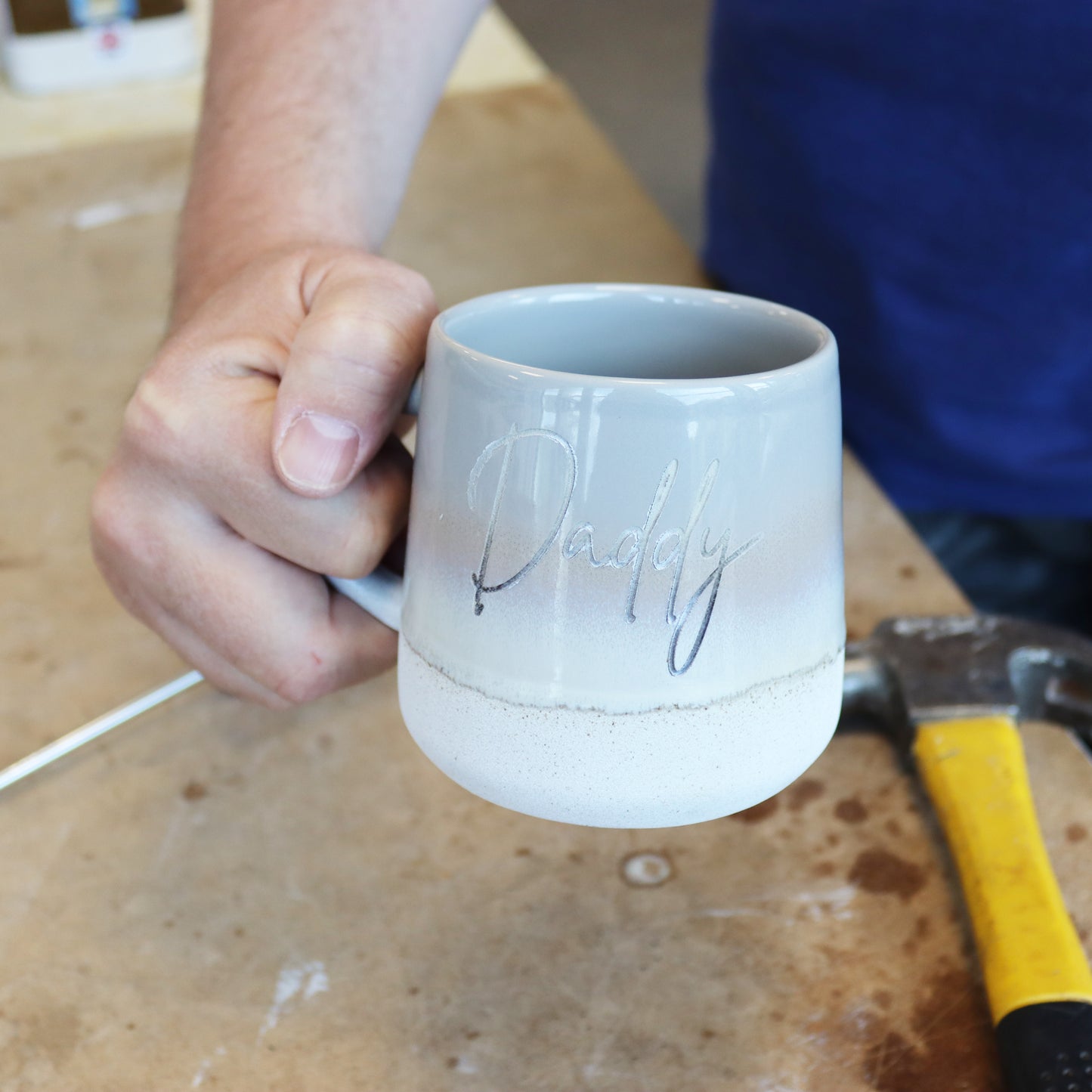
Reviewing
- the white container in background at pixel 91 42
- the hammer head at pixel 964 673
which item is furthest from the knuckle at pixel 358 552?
the white container in background at pixel 91 42

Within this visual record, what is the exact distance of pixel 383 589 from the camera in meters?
0.44

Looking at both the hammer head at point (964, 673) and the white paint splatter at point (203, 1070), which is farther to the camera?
the hammer head at point (964, 673)

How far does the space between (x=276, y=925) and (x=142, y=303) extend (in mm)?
601

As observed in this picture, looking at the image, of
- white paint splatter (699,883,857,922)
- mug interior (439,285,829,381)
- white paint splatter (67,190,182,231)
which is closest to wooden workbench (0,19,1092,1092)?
white paint splatter (699,883,857,922)

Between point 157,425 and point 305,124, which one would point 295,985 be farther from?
point 305,124

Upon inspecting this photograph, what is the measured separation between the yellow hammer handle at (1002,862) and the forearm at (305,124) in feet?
1.20

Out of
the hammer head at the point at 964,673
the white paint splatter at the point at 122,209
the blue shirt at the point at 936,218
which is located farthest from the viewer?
the white paint splatter at the point at 122,209

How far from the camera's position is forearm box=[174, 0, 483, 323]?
1.84 feet

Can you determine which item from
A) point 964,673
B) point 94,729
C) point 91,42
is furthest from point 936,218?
point 91,42

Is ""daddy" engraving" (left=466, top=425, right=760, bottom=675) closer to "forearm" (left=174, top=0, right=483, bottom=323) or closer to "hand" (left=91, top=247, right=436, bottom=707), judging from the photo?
"hand" (left=91, top=247, right=436, bottom=707)

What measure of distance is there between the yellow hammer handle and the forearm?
37 centimetres

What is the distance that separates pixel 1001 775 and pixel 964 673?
0.06 metres

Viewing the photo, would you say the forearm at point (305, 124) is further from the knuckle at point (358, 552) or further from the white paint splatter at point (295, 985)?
the white paint splatter at point (295, 985)

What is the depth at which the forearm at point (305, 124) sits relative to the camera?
0.56m
